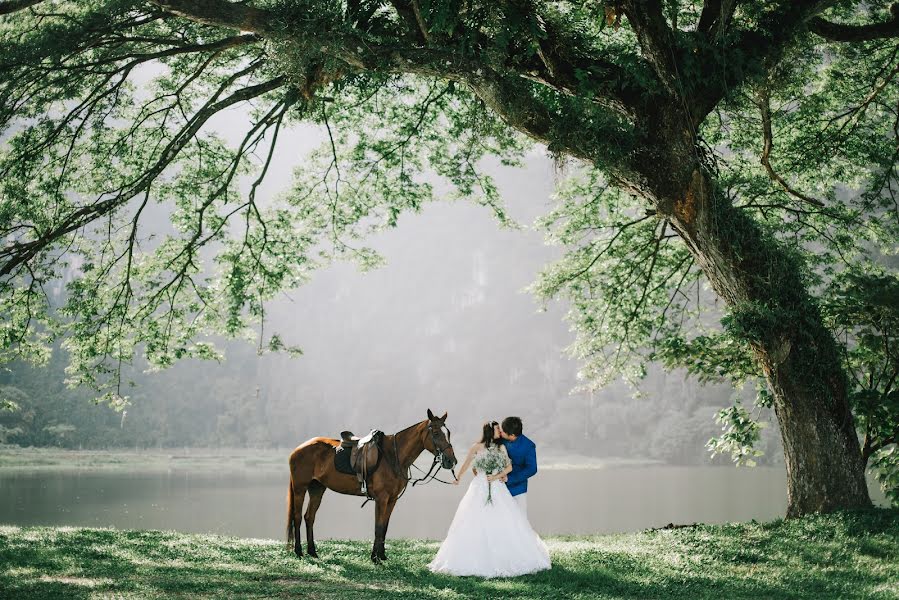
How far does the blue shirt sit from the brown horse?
2.40 feet

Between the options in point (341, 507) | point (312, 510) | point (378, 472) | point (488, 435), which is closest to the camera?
point (488, 435)

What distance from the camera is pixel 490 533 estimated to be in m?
7.88

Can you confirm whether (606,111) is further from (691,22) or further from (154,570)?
(154,570)

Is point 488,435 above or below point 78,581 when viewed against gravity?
above

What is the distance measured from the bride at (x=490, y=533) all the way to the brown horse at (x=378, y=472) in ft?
1.50

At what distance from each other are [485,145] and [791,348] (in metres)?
6.87

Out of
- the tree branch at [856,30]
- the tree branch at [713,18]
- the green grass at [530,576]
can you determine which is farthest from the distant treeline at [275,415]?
the tree branch at [713,18]

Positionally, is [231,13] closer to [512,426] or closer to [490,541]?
[512,426]

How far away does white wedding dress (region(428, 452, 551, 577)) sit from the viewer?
25.4ft

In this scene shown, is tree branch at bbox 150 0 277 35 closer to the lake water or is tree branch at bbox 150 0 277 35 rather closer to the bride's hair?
the bride's hair

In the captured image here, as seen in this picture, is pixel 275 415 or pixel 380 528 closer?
pixel 380 528

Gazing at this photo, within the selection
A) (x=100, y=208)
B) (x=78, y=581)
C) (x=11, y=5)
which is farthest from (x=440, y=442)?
(x=11, y=5)

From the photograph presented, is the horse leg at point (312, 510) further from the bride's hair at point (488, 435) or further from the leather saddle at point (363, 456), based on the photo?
the bride's hair at point (488, 435)

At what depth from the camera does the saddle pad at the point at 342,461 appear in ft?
29.7
